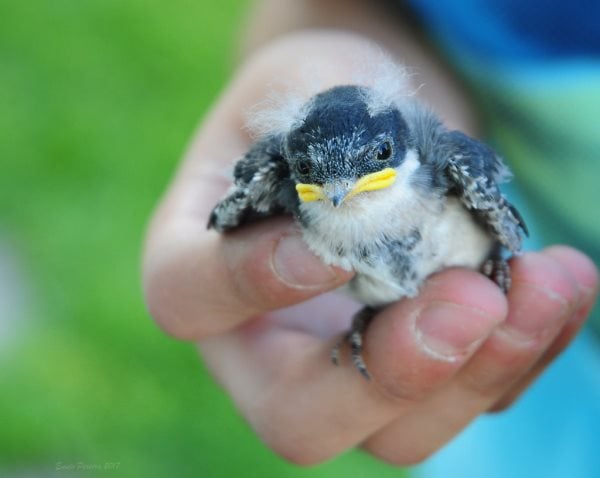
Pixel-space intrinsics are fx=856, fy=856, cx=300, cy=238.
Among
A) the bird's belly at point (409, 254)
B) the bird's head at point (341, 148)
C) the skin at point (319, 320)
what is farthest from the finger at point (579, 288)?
the bird's head at point (341, 148)

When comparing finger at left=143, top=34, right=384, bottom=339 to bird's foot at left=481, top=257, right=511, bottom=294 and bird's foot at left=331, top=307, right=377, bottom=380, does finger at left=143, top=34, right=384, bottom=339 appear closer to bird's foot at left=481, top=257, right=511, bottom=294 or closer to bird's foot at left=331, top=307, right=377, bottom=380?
bird's foot at left=331, top=307, right=377, bottom=380

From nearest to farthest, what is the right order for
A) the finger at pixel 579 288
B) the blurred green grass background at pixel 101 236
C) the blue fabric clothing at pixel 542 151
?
the finger at pixel 579 288 → the blue fabric clothing at pixel 542 151 → the blurred green grass background at pixel 101 236

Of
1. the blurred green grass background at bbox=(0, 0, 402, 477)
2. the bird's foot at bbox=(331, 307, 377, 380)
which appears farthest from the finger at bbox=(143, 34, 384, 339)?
the blurred green grass background at bbox=(0, 0, 402, 477)

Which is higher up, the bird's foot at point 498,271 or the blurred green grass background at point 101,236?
the bird's foot at point 498,271

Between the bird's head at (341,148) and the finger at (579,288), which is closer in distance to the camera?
the bird's head at (341,148)

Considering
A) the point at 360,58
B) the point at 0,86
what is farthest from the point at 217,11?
the point at 360,58

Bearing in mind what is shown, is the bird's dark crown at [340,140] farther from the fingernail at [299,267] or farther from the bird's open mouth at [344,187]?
the fingernail at [299,267]
